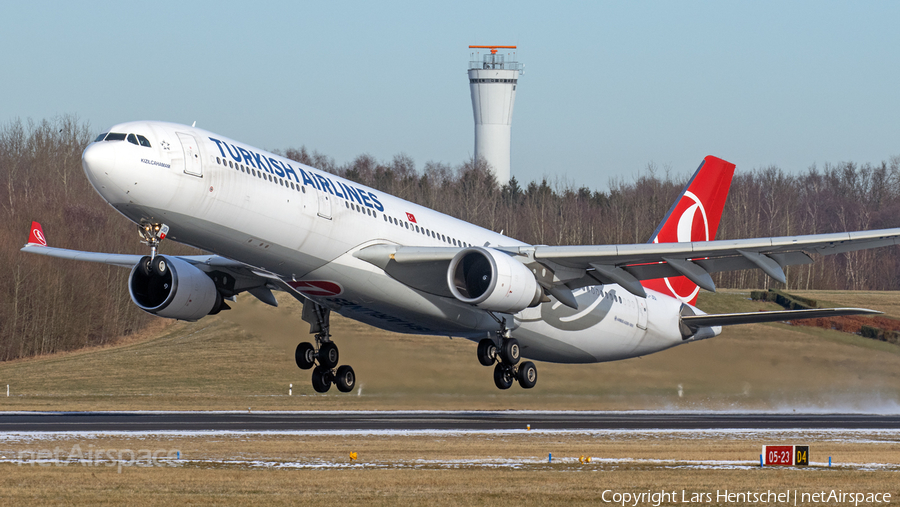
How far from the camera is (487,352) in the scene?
31.7 m

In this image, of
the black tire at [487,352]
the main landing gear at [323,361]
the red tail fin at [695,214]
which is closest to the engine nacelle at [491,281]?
the black tire at [487,352]

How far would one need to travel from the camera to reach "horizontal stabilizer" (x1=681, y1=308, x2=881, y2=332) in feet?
105

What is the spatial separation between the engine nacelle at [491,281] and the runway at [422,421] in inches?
441

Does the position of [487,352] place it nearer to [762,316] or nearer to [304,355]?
[304,355]

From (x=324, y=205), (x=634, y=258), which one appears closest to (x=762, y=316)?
(x=634, y=258)

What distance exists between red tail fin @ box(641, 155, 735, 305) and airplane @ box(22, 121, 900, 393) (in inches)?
130

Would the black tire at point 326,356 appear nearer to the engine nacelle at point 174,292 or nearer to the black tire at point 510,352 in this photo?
the engine nacelle at point 174,292

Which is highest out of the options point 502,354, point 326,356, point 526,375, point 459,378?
point 502,354

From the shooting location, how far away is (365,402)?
51.6m

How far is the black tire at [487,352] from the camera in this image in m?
31.6

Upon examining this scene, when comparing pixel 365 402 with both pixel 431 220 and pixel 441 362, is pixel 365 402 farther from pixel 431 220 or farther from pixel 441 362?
pixel 431 220

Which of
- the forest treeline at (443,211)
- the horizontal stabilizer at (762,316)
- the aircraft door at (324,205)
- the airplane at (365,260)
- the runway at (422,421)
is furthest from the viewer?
the forest treeline at (443,211)

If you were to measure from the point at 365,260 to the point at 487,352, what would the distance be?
19.4ft

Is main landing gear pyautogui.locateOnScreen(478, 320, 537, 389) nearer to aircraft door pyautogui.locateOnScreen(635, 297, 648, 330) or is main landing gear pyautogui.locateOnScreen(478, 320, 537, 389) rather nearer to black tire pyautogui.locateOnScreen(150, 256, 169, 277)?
aircraft door pyautogui.locateOnScreen(635, 297, 648, 330)
